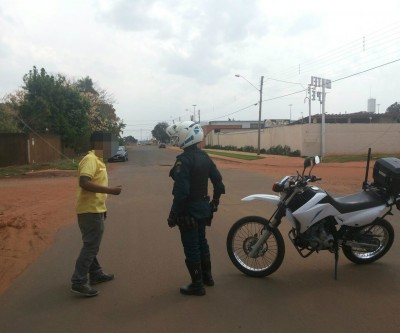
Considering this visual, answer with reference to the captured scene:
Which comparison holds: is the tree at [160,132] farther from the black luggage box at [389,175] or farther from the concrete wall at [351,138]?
the black luggage box at [389,175]

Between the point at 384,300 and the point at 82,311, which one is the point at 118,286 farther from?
the point at 384,300

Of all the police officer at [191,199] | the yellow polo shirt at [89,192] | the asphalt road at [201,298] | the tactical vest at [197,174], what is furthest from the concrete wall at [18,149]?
the tactical vest at [197,174]

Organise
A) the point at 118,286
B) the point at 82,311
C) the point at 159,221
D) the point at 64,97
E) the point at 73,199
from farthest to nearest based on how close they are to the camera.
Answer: the point at 64,97 < the point at 73,199 < the point at 159,221 < the point at 118,286 < the point at 82,311

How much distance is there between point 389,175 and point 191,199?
7.85 ft

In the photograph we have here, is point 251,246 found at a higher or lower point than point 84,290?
higher

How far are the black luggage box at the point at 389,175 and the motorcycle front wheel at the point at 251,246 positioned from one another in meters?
1.41

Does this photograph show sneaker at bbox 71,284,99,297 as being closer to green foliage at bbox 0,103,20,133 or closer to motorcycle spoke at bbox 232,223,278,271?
motorcycle spoke at bbox 232,223,278,271

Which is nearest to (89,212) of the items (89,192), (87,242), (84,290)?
(89,192)

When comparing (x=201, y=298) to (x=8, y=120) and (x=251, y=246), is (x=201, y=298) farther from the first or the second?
(x=8, y=120)

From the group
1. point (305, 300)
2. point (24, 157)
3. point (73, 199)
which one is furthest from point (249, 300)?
point (24, 157)

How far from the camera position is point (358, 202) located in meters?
5.24

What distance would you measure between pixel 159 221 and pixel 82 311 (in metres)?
Result: 4.72

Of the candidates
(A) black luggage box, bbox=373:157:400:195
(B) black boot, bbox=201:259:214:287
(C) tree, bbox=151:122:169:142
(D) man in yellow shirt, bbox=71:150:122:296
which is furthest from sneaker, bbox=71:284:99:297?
(C) tree, bbox=151:122:169:142

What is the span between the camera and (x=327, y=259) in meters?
5.91
